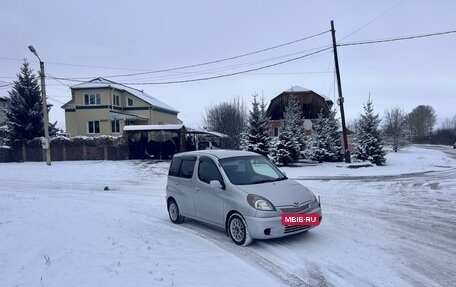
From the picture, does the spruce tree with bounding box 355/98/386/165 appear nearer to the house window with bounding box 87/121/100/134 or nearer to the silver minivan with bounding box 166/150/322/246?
the silver minivan with bounding box 166/150/322/246

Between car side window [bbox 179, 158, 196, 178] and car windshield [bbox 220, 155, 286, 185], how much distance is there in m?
0.95

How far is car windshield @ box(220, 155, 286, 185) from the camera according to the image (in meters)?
7.50

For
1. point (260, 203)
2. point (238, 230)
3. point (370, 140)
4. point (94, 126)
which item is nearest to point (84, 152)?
point (94, 126)

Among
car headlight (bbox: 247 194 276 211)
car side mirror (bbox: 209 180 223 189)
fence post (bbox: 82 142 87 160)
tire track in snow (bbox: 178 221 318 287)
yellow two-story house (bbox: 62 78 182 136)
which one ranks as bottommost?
tire track in snow (bbox: 178 221 318 287)

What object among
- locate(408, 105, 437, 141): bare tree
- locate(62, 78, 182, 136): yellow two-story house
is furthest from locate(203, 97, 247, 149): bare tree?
locate(408, 105, 437, 141): bare tree

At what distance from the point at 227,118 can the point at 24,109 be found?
25162mm

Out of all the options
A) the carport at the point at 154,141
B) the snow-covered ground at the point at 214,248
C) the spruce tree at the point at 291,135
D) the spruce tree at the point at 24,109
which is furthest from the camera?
the spruce tree at the point at 24,109

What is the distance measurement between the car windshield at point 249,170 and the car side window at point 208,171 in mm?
193

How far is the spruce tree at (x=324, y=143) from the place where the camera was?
2666 cm

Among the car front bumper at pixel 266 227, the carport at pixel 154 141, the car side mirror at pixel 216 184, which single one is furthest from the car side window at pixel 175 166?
the carport at pixel 154 141

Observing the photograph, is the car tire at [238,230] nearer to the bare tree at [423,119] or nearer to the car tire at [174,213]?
the car tire at [174,213]

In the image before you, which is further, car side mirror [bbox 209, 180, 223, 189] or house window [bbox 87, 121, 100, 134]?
house window [bbox 87, 121, 100, 134]

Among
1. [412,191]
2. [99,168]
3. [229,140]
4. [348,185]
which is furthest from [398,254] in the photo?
[229,140]

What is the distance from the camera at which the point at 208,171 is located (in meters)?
8.04
